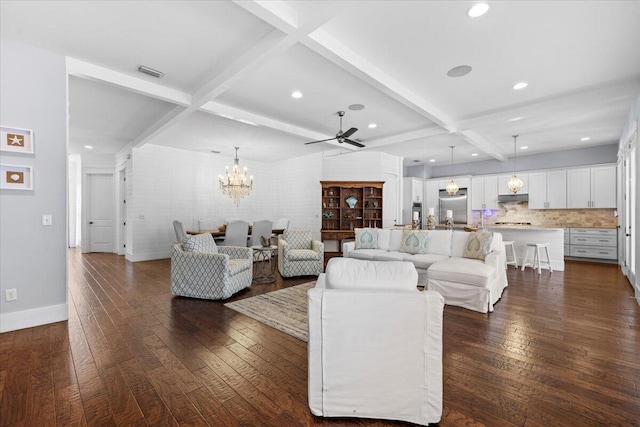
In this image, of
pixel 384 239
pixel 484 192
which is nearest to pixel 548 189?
pixel 484 192

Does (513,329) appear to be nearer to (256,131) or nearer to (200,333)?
(200,333)

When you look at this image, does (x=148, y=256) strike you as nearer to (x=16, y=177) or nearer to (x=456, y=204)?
(x=16, y=177)

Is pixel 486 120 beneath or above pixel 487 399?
above

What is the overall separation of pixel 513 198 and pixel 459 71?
630cm

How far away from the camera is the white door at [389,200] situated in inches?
315

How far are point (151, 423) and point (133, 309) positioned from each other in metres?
2.32

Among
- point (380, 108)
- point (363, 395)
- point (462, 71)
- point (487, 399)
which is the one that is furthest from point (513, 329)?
point (380, 108)

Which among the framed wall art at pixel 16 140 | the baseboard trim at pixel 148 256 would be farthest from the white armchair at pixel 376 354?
the baseboard trim at pixel 148 256

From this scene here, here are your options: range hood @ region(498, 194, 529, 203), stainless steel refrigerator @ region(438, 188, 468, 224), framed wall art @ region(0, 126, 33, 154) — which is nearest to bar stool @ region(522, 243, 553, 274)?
range hood @ region(498, 194, 529, 203)

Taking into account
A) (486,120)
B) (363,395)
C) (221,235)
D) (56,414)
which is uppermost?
(486,120)

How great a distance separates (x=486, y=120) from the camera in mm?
5105

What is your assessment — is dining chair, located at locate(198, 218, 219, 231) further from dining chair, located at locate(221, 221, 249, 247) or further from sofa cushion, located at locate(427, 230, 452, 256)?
sofa cushion, located at locate(427, 230, 452, 256)

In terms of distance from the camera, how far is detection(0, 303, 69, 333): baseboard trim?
9.55 feet

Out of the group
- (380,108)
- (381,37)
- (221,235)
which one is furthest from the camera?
(221,235)
